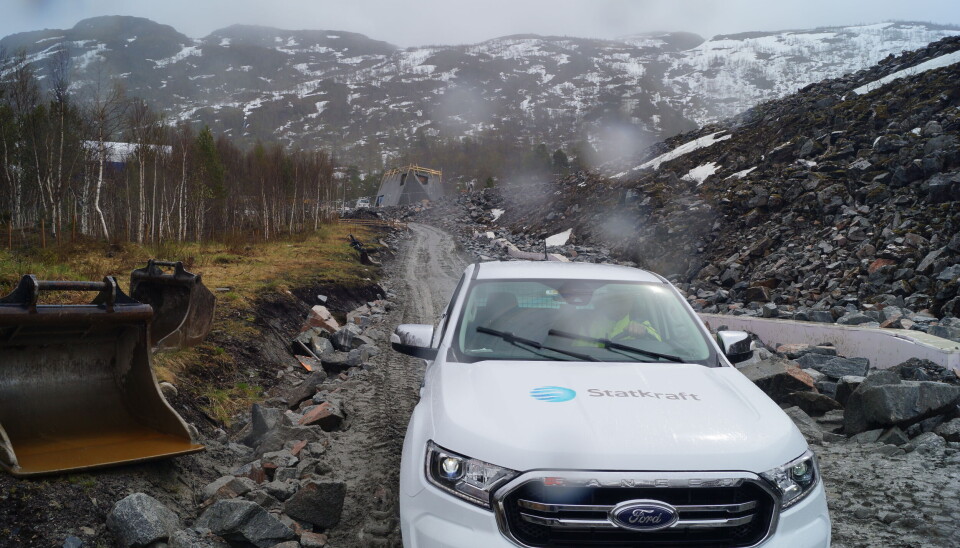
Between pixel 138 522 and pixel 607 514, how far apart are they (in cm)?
268

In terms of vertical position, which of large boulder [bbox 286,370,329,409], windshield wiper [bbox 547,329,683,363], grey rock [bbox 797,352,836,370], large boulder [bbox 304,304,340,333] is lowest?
large boulder [bbox 304,304,340,333]

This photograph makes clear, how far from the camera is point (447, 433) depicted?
2.79 meters

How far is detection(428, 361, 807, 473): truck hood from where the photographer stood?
100 inches

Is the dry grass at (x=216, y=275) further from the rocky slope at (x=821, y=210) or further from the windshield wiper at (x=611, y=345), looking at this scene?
the rocky slope at (x=821, y=210)

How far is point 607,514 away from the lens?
8.03ft

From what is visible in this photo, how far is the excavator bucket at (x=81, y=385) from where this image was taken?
418 cm

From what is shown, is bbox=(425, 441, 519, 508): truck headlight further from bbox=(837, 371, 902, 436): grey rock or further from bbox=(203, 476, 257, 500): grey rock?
bbox=(837, 371, 902, 436): grey rock

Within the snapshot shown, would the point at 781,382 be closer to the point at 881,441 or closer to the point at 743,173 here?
the point at 881,441

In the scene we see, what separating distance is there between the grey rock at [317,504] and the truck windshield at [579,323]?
1.40 meters

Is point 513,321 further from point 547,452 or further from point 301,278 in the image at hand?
point 301,278

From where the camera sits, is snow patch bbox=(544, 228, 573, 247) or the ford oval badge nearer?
the ford oval badge

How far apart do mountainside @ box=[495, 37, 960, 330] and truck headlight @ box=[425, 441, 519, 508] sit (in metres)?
8.36

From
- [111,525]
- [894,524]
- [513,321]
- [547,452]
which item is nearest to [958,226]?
[894,524]

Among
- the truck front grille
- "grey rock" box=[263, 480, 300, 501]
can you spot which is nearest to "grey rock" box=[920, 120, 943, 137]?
the truck front grille
